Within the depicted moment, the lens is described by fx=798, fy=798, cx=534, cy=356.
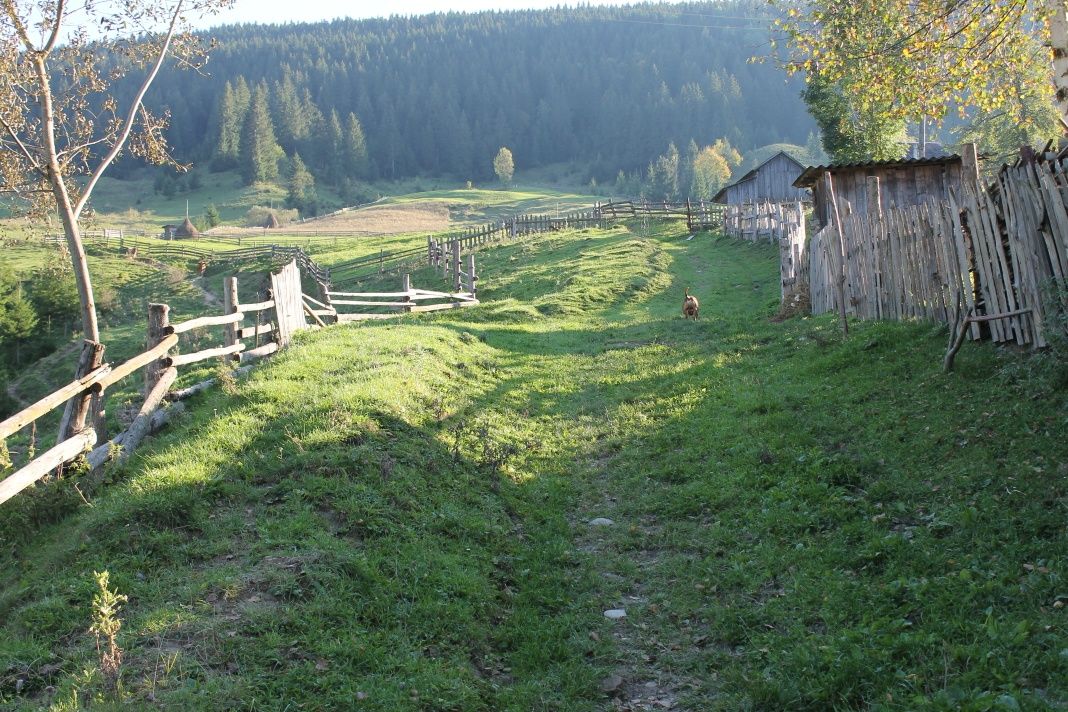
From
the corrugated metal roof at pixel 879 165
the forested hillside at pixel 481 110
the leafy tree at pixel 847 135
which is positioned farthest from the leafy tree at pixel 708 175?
the corrugated metal roof at pixel 879 165

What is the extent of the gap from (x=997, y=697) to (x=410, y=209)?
109316 millimetres

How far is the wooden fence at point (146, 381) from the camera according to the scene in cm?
721

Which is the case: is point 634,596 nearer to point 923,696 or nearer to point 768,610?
point 768,610

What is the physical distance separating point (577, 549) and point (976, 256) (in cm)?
596

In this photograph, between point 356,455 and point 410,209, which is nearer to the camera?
point 356,455

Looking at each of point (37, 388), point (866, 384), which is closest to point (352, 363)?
point (866, 384)

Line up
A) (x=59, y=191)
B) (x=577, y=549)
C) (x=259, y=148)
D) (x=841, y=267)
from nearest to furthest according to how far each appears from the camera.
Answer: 1. (x=577, y=549)
2. (x=841, y=267)
3. (x=59, y=191)
4. (x=259, y=148)

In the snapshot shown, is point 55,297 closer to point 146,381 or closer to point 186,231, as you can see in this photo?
point 146,381

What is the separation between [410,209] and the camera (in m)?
109

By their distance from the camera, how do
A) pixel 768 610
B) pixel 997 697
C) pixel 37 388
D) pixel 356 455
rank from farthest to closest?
pixel 37 388 < pixel 356 455 < pixel 768 610 < pixel 997 697

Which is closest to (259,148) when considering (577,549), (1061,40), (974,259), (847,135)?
(847,135)

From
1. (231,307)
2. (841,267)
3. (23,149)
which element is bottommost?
(841,267)

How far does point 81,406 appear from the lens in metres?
8.66

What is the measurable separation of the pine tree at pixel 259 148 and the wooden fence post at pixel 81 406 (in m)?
136
